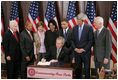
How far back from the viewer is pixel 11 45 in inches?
161

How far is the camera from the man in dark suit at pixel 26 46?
4.20 meters

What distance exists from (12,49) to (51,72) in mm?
1544

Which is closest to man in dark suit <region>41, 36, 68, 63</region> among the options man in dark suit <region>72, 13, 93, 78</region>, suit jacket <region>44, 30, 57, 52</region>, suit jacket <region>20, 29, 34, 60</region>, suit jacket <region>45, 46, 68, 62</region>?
suit jacket <region>45, 46, 68, 62</region>

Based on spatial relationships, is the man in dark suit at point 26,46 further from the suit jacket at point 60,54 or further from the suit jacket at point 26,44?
the suit jacket at point 60,54

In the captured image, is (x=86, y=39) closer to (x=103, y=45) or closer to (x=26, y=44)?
(x=103, y=45)

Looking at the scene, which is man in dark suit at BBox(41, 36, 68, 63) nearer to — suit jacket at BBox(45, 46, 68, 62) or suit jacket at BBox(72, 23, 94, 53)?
suit jacket at BBox(45, 46, 68, 62)

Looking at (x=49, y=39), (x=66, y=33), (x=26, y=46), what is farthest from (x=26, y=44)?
(x=66, y=33)

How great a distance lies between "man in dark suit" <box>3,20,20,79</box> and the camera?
4.03 m

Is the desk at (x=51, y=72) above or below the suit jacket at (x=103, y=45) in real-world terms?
below

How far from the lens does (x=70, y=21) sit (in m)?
5.16

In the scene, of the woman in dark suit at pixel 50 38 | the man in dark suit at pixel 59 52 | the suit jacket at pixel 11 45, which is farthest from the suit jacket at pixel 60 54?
the suit jacket at pixel 11 45

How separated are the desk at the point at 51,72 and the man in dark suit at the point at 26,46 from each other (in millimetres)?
1256

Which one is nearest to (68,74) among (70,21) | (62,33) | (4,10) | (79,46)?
(79,46)

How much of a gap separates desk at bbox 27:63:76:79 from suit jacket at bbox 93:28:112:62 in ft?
3.05
